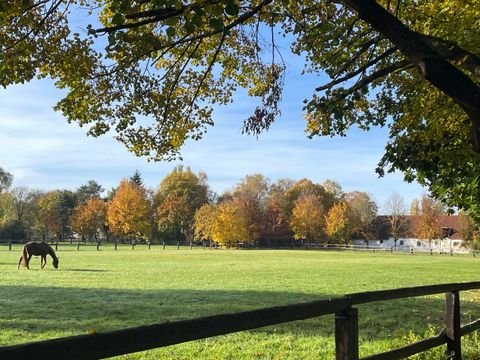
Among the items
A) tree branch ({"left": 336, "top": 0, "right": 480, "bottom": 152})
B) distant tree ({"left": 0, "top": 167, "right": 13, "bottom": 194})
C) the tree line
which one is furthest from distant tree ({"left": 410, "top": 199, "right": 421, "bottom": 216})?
tree branch ({"left": 336, "top": 0, "right": 480, "bottom": 152})

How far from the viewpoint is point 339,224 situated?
10081 centimetres

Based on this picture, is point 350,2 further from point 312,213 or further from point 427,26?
point 312,213

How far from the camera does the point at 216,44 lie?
10.6 metres

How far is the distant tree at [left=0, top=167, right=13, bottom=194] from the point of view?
382ft

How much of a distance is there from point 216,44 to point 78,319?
23.2 feet

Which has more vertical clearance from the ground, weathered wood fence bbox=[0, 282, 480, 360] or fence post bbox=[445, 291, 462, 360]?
weathered wood fence bbox=[0, 282, 480, 360]

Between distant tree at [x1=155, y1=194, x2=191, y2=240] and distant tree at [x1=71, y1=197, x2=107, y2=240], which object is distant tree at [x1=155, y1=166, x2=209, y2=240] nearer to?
distant tree at [x1=155, y1=194, x2=191, y2=240]

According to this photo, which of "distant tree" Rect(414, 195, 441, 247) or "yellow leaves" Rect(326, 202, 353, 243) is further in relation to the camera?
"yellow leaves" Rect(326, 202, 353, 243)

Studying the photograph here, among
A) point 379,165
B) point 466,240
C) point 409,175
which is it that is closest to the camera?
point 379,165

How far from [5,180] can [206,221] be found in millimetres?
53480

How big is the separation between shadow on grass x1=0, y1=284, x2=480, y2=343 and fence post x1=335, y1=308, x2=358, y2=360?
619 centimetres

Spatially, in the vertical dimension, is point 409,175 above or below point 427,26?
below

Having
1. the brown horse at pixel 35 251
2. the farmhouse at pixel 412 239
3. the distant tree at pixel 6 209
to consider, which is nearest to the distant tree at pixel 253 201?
the farmhouse at pixel 412 239

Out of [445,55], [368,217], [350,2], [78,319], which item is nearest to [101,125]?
[78,319]
